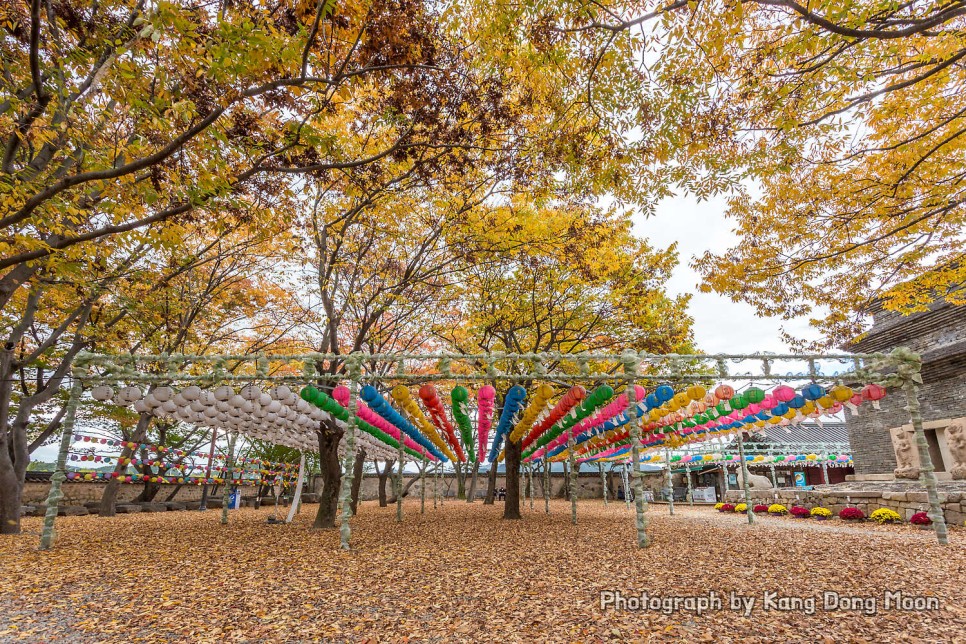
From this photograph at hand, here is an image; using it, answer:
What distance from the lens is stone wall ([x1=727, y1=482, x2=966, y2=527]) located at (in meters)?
9.03

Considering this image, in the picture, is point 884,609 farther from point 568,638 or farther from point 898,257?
point 898,257

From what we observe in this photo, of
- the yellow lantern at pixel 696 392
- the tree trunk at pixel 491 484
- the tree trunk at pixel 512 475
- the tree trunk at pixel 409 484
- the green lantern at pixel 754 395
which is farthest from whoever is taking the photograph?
the tree trunk at pixel 409 484

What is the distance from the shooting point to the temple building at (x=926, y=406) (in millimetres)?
11836

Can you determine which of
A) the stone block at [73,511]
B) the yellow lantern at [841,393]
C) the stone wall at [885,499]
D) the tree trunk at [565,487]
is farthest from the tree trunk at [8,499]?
the tree trunk at [565,487]

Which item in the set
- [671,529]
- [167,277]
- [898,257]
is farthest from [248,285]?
[898,257]

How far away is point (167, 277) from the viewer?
31.8ft

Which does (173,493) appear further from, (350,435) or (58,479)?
(350,435)

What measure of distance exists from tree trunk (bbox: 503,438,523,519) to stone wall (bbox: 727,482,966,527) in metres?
8.65

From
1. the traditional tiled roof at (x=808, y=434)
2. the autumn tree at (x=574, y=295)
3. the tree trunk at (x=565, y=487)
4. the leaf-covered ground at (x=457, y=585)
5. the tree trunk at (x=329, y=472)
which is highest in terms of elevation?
the autumn tree at (x=574, y=295)

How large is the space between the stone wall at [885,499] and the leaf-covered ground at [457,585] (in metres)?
1.41

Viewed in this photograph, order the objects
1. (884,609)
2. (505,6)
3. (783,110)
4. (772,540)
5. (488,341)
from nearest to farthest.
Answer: (884,609) → (505,6) → (783,110) → (772,540) → (488,341)

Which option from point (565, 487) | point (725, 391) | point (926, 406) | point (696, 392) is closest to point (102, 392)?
point (696, 392)

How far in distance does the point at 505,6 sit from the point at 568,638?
625 centimetres

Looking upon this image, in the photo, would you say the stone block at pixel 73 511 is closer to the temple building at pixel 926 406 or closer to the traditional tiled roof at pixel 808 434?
the temple building at pixel 926 406
